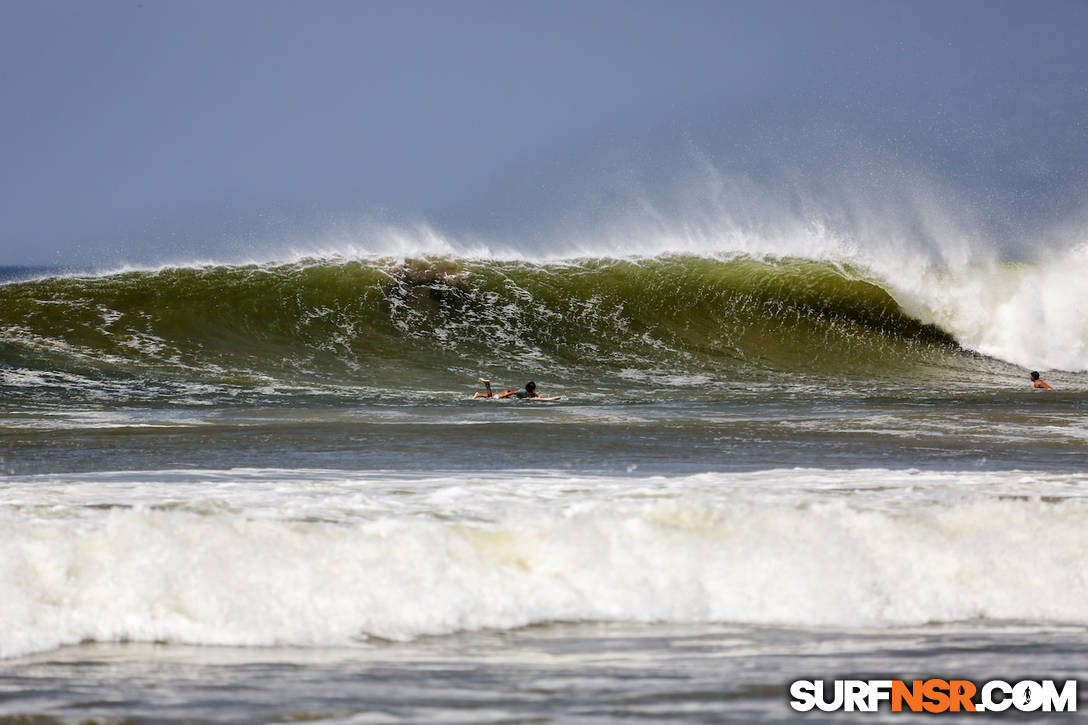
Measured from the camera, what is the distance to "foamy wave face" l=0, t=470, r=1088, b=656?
3.81m

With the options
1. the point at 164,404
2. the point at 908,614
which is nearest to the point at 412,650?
the point at 908,614

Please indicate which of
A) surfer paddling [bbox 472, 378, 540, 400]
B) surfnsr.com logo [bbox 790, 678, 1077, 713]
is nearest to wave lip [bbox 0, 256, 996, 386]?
surfer paddling [bbox 472, 378, 540, 400]

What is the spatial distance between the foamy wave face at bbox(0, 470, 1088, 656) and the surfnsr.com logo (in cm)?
86

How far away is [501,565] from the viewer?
433cm

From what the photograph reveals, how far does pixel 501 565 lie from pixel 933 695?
6.19 feet

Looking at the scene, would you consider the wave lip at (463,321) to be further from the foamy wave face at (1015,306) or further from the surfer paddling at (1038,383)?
the surfer paddling at (1038,383)

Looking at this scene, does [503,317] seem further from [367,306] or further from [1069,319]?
[1069,319]

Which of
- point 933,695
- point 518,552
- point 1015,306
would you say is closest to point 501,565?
point 518,552

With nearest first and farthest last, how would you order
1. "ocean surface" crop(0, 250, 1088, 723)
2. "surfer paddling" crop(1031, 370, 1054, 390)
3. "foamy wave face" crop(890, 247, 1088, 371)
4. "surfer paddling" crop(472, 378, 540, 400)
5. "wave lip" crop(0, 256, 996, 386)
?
"ocean surface" crop(0, 250, 1088, 723)
"surfer paddling" crop(472, 378, 540, 400)
"surfer paddling" crop(1031, 370, 1054, 390)
"wave lip" crop(0, 256, 996, 386)
"foamy wave face" crop(890, 247, 1088, 371)

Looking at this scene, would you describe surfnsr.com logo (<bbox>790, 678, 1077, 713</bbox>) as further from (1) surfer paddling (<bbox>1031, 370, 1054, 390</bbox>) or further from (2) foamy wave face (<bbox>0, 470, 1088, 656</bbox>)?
(1) surfer paddling (<bbox>1031, 370, 1054, 390</bbox>)

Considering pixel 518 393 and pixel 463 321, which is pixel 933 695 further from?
pixel 463 321

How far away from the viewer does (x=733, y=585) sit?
13.7 ft

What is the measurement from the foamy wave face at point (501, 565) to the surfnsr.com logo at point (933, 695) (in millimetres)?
856

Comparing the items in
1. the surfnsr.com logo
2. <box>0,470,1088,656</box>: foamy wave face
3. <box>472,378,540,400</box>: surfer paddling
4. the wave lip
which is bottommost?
the surfnsr.com logo
